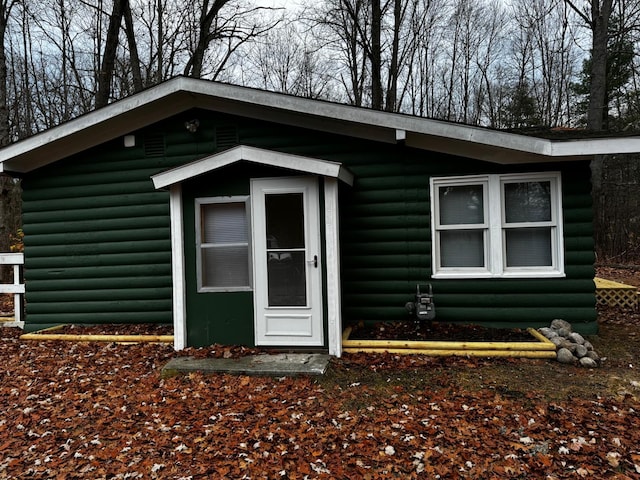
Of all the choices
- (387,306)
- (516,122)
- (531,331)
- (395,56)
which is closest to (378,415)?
(387,306)

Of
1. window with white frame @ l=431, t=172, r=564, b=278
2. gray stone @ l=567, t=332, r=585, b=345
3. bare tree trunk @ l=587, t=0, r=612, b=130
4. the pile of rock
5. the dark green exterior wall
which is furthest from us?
bare tree trunk @ l=587, t=0, r=612, b=130

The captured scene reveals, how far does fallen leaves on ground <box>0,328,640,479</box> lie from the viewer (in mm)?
2938

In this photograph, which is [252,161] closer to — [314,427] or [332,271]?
[332,271]

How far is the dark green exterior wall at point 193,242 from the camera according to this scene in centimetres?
570

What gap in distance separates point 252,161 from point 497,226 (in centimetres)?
353

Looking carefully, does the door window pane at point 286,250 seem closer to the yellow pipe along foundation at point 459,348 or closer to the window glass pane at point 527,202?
the yellow pipe along foundation at point 459,348

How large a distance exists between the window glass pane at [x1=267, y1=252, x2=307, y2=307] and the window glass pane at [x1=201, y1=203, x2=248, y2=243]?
1.79ft

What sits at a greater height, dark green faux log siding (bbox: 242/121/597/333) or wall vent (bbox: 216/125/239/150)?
wall vent (bbox: 216/125/239/150)

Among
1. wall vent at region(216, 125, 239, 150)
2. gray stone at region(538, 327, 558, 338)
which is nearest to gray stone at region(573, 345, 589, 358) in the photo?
gray stone at region(538, 327, 558, 338)

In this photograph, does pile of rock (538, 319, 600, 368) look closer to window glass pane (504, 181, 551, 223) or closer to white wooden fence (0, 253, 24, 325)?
window glass pane (504, 181, 551, 223)

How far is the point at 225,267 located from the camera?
5555mm

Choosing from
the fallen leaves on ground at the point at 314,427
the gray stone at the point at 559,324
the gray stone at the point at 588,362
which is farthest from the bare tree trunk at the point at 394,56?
the fallen leaves on ground at the point at 314,427

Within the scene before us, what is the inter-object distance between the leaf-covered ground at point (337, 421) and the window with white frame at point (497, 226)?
144 centimetres

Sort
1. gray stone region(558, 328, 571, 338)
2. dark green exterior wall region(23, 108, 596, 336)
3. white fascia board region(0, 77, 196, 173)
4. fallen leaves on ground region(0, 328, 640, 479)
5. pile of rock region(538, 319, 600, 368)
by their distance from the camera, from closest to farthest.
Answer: fallen leaves on ground region(0, 328, 640, 479)
pile of rock region(538, 319, 600, 368)
gray stone region(558, 328, 571, 338)
dark green exterior wall region(23, 108, 596, 336)
white fascia board region(0, 77, 196, 173)
